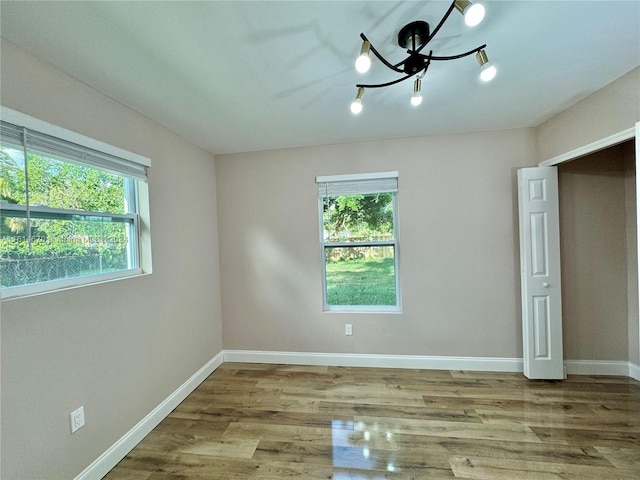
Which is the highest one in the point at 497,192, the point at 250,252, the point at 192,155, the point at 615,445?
the point at 192,155

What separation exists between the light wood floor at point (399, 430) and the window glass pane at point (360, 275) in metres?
0.81

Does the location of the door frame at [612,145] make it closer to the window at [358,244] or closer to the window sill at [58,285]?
the window at [358,244]

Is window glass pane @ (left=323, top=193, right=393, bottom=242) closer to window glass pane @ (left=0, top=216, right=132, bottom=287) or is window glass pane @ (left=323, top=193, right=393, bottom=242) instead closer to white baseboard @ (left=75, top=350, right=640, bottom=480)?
white baseboard @ (left=75, top=350, right=640, bottom=480)

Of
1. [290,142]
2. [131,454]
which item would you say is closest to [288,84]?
[290,142]

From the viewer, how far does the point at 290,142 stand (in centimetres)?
289

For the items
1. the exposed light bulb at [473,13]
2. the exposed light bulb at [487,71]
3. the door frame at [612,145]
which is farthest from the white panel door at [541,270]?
the exposed light bulb at [473,13]

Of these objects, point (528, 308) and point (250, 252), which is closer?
point (528, 308)

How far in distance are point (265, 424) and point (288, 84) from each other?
8.18 ft

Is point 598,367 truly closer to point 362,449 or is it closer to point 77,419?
point 362,449

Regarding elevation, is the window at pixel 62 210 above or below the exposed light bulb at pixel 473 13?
below

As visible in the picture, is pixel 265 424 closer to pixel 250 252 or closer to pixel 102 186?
pixel 250 252

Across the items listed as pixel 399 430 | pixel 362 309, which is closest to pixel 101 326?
pixel 399 430

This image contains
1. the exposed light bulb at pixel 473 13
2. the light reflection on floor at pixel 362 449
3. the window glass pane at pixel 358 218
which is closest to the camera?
the exposed light bulb at pixel 473 13

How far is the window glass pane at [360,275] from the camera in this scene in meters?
3.05
